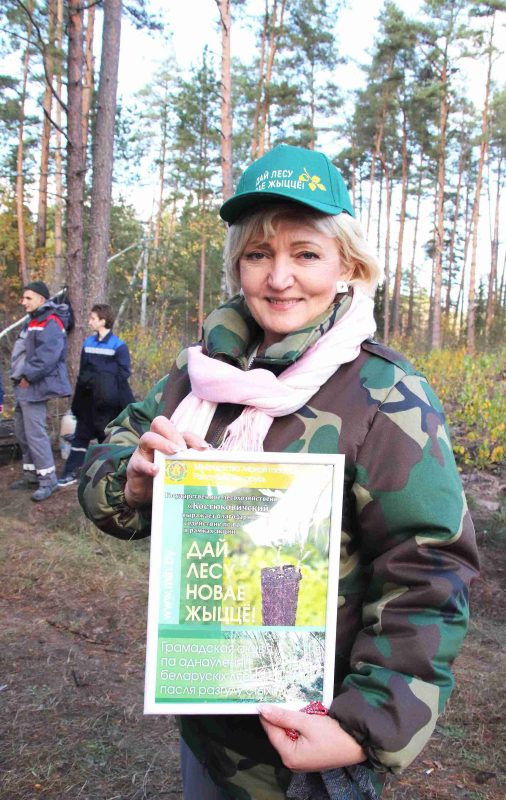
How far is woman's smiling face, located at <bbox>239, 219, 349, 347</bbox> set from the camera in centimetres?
128

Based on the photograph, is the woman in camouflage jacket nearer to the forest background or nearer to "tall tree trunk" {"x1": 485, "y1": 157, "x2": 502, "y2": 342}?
the forest background

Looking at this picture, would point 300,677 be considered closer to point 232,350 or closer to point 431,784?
point 232,350

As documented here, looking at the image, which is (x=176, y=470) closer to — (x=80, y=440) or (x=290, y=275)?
(x=290, y=275)

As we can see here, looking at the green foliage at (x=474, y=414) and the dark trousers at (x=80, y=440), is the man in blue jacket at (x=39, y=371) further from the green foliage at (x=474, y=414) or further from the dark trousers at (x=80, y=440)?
the green foliage at (x=474, y=414)

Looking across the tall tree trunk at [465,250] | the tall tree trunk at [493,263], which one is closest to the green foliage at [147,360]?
the tall tree trunk at [493,263]

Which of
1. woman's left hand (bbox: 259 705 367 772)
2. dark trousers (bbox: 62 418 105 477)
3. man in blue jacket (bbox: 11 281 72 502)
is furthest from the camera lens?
dark trousers (bbox: 62 418 105 477)

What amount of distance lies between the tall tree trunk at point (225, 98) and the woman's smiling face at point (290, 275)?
35.5ft

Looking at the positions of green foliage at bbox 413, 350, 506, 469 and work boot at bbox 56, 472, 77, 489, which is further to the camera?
green foliage at bbox 413, 350, 506, 469

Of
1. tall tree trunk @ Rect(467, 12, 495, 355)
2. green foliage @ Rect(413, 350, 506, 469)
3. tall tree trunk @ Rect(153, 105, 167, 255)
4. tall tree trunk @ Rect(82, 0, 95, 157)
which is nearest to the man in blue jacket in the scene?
green foliage @ Rect(413, 350, 506, 469)

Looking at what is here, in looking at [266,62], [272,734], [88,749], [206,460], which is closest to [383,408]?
[206,460]

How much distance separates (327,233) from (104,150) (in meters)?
7.70

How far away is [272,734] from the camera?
1.06 meters

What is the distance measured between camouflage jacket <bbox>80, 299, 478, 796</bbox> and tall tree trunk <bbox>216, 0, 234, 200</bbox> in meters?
11.0

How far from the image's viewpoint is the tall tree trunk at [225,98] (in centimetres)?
1179
